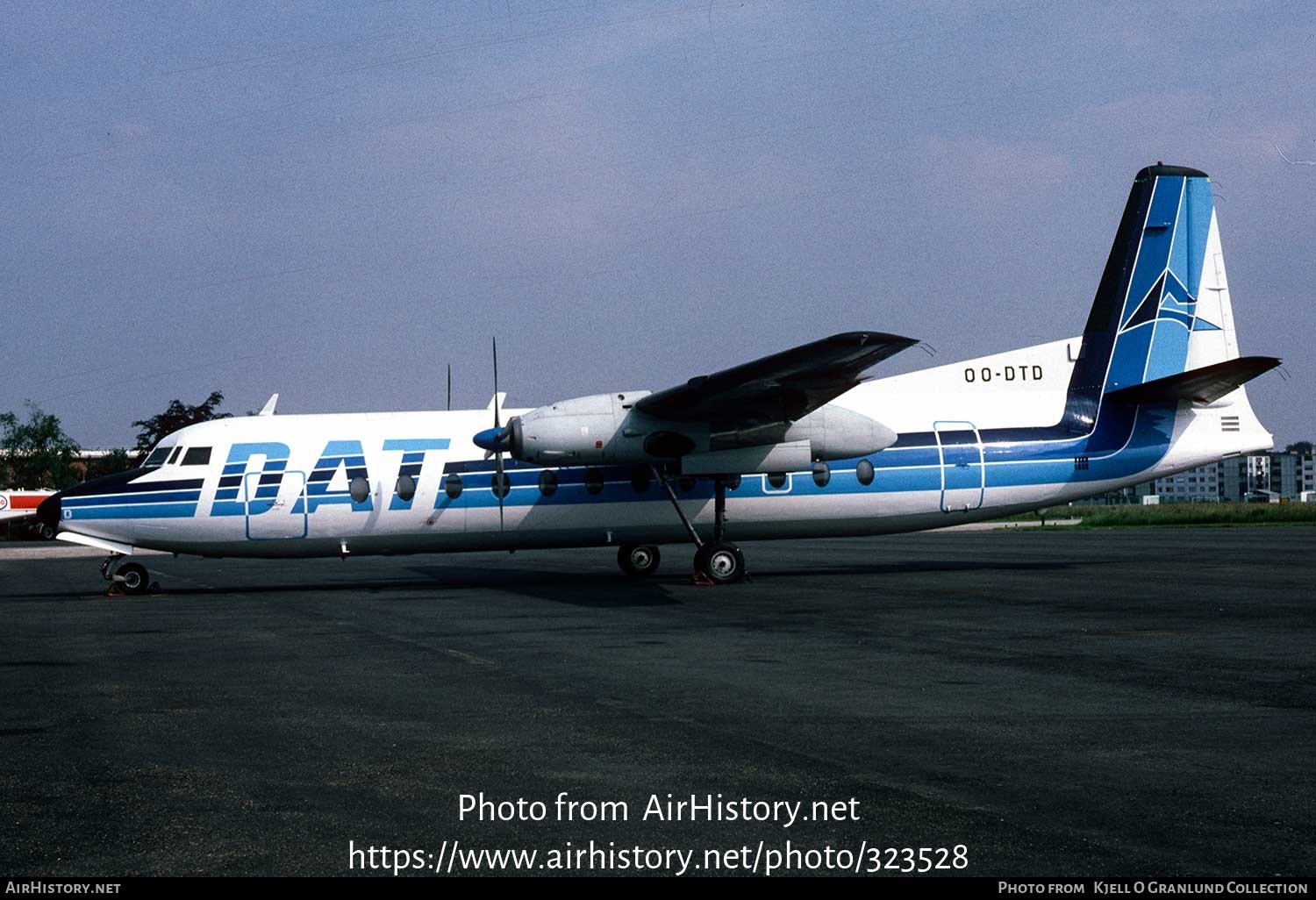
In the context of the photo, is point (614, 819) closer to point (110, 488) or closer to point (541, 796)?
point (541, 796)

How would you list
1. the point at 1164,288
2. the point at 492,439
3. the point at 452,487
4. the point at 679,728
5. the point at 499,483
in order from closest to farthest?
the point at 679,728, the point at 492,439, the point at 499,483, the point at 452,487, the point at 1164,288

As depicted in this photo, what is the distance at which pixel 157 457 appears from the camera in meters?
21.9

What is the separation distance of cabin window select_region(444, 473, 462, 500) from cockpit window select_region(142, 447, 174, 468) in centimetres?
506

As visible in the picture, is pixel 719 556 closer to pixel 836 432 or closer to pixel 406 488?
pixel 836 432

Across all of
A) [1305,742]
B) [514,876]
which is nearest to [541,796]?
[514,876]

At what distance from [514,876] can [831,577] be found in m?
18.9

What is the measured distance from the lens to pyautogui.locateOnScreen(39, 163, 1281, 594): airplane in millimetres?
21188

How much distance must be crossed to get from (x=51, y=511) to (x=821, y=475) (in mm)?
13736

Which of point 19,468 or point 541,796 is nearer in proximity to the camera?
point 541,796

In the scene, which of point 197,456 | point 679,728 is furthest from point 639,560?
point 679,728

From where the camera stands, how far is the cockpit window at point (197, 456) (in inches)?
856

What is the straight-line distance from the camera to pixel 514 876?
495 centimetres

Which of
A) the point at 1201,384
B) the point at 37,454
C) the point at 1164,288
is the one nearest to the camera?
the point at 1201,384

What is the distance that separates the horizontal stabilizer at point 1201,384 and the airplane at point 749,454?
0.15ft
